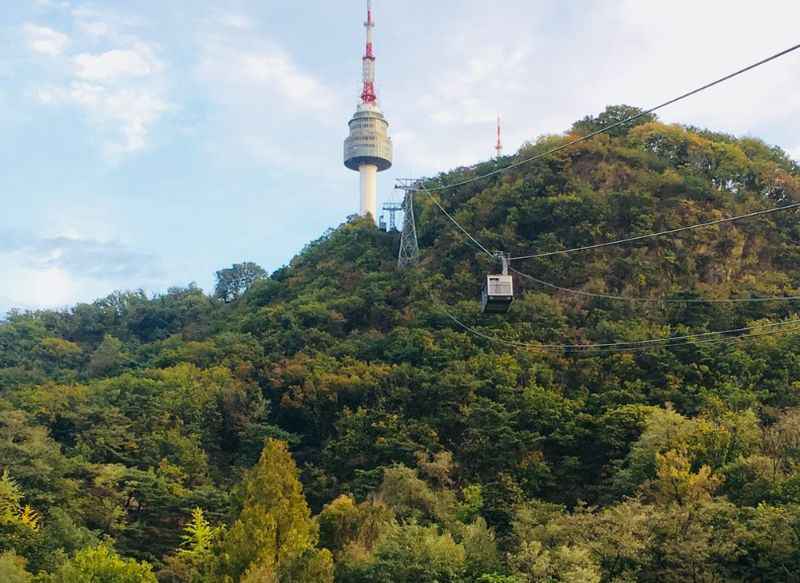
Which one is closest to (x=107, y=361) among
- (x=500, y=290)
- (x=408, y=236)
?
(x=408, y=236)

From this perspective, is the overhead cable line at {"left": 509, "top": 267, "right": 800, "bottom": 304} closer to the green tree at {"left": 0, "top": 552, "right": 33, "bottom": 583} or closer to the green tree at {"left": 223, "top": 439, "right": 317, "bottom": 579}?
the green tree at {"left": 223, "top": 439, "right": 317, "bottom": 579}

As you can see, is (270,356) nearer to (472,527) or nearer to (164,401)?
(164,401)

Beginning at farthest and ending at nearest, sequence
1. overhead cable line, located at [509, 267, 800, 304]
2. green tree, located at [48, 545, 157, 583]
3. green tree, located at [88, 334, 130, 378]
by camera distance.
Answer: green tree, located at [88, 334, 130, 378] → overhead cable line, located at [509, 267, 800, 304] → green tree, located at [48, 545, 157, 583]

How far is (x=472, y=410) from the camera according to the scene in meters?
34.7

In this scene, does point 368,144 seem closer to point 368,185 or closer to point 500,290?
point 368,185

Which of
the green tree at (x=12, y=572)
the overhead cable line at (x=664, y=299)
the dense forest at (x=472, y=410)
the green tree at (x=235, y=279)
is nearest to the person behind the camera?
the dense forest at (x=472, y=410)

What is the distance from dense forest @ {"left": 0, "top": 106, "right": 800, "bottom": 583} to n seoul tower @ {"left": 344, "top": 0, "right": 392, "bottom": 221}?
18667 mm

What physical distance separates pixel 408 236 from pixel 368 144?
23.8m

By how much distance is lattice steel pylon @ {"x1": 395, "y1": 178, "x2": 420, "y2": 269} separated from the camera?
50956 millimetres

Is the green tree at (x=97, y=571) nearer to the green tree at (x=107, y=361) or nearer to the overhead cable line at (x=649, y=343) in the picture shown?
the overhead cable line at (x=649, y=343)

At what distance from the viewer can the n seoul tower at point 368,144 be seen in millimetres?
75500

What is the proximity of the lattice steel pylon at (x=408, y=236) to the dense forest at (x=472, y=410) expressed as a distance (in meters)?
0.85

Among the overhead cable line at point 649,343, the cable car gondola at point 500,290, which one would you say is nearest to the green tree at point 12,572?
the cable car gondola at point 500,290

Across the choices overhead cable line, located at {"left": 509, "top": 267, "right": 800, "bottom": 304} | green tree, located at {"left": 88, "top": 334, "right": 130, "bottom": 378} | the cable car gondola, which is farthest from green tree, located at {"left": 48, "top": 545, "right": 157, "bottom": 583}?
green tree, located at {"left": 88, "top": 334, "right": 130, "bottom": 378}
